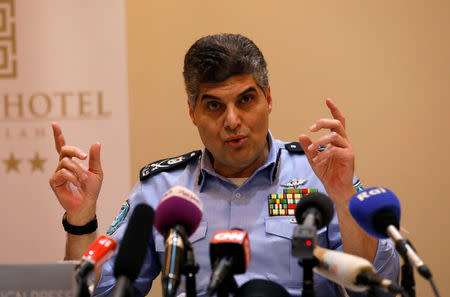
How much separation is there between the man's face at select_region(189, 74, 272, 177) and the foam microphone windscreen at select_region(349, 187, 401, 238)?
0.74 m

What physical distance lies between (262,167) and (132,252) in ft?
3.38

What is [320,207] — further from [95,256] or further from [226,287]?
[95,256]

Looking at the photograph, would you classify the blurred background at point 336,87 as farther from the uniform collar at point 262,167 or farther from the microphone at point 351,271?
the microphone at point 351,271

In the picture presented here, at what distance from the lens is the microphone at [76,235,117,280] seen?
37.4 inches

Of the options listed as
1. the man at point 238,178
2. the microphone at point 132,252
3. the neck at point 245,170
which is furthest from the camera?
the neck at point 245,170

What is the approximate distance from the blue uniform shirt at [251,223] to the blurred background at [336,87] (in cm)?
47

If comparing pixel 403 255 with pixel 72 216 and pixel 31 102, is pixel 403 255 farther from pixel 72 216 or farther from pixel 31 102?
pixel 31 102

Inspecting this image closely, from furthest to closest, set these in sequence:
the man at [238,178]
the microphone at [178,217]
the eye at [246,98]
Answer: the eye at [246,98], the man at [238,178], the microphone at [178,217]

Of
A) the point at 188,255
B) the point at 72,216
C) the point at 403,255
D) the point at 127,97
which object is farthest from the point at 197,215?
the point at 127,97

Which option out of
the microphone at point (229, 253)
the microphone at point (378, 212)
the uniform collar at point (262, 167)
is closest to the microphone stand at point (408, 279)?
the microphone at point (378, 212)

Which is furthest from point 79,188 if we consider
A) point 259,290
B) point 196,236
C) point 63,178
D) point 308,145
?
point 259,290

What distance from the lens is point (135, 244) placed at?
903mm

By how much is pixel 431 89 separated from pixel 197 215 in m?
1.71

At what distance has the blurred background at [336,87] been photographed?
2.39 m
